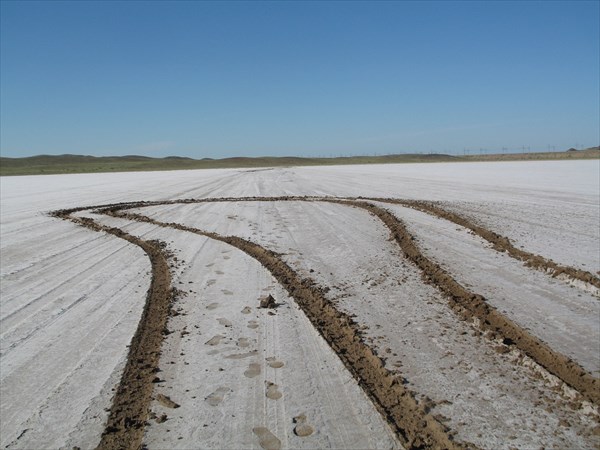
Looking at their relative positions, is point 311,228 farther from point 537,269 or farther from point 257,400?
point 257,400

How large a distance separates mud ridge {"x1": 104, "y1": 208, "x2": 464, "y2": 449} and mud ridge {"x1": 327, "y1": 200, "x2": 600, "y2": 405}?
112 cm

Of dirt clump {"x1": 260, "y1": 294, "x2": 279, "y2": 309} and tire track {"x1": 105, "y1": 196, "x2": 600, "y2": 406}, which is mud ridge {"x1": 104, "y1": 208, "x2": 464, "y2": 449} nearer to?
dirt clump {"x1": 260, "y1": 294, "x2": 279, "y2": 309}

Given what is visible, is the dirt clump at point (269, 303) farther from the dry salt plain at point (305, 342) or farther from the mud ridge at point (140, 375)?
the mud ridge at point (140, 375)

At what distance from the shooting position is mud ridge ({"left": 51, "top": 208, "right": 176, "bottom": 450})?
8.64 feet

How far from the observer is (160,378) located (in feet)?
10.7

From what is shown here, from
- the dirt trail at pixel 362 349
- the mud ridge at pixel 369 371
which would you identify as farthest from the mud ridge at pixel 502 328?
the mud ridge at pixel 369 371

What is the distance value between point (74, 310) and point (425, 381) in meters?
3.61

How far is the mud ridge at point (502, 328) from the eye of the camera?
3181mm

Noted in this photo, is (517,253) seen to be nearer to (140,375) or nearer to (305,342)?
(305,342)

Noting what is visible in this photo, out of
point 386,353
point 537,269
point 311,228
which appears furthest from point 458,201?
point 386,353

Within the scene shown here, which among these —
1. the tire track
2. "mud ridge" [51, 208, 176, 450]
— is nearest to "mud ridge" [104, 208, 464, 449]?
the tire track

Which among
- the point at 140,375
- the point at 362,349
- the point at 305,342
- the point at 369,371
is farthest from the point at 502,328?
the point at 140,375

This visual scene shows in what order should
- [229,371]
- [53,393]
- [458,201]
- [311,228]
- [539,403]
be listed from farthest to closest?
[458,201], [311,228], [229,371], [53,393], [539,403]

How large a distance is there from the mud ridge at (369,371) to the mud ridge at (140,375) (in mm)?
1411
